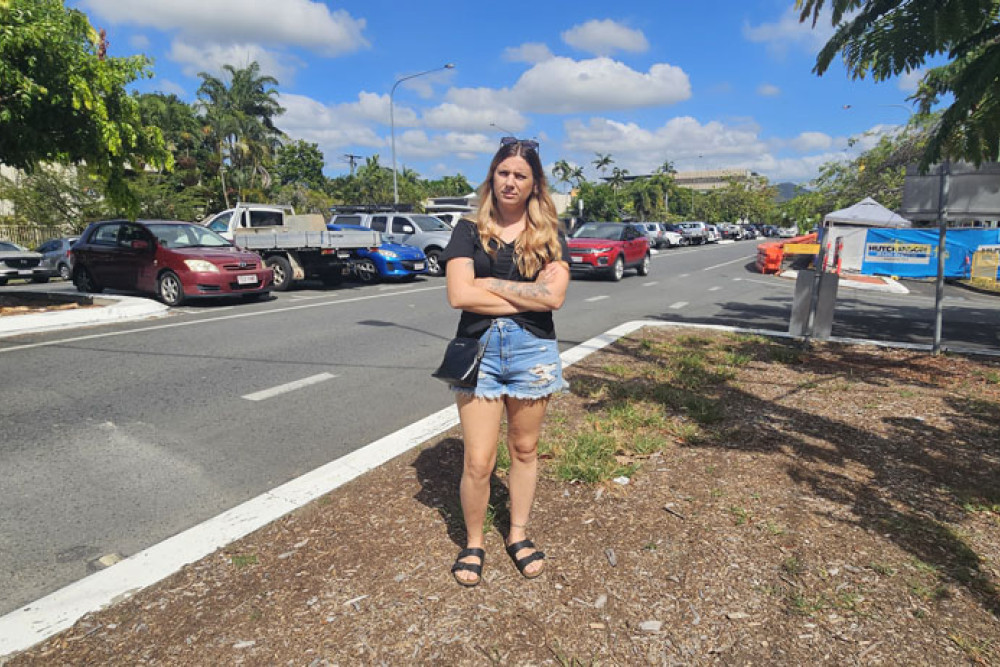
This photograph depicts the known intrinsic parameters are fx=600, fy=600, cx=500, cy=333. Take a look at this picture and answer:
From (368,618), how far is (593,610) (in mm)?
900

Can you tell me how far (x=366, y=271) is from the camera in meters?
15.8

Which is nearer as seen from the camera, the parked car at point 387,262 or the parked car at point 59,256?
the parked car at point 387,262

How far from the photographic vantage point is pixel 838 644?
86.9 inches

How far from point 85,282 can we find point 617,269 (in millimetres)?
12855

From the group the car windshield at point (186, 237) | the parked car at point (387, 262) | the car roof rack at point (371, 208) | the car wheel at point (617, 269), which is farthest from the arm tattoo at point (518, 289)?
the car roof rack at point (371, 208)

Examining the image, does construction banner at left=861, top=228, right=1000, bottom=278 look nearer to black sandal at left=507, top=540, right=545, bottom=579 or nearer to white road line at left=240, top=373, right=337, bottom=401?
white road line at left=240, top=373, right=337, bottom=401

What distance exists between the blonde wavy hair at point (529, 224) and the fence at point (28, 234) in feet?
102

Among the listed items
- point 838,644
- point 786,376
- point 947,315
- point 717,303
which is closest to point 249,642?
point 838,644

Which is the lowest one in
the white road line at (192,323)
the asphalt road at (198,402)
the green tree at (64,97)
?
the asphalt road at (198,402)

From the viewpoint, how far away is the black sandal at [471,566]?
8.50ft

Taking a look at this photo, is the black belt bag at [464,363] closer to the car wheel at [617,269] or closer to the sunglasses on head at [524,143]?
the sunglasses on head at [524,143]

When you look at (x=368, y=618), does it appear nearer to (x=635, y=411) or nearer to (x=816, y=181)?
(x=635, y=411)

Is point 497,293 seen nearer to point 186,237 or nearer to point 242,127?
point 186,237

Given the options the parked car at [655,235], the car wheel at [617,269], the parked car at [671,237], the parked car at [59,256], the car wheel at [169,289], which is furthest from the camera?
the parked car at [671,237]
